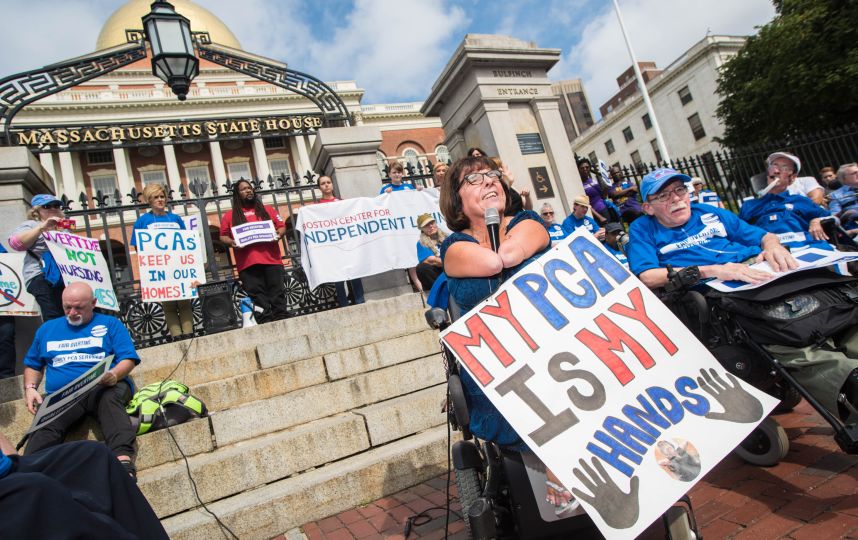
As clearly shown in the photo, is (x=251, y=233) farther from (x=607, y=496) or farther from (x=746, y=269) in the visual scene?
(x=607, y=496)

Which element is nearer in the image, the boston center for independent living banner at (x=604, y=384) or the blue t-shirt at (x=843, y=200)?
the boston center for independent living banner at (x=604, y=384)

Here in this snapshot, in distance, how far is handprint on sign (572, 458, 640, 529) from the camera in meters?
1.60

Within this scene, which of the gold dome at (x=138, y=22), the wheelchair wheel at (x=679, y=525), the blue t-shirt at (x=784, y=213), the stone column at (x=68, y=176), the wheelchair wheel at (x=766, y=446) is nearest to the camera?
the wheelchair wheel at (x=679, y=525)

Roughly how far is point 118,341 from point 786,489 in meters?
4.43

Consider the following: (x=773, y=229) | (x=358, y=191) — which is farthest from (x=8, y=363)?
(x=773, y=229)

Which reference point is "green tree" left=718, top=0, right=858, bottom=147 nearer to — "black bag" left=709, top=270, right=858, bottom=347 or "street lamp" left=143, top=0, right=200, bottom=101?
"black bag" left=709, top=270, right=858, bottom=347

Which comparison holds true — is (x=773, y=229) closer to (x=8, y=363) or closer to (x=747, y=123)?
(x=8, y=363)

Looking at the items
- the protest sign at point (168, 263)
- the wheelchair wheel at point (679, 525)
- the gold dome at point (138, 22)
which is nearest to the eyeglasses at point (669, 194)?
the wheelchair wheel at point (679, 525)

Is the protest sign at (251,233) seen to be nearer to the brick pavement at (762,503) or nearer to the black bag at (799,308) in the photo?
the brick pavement at (762,503)

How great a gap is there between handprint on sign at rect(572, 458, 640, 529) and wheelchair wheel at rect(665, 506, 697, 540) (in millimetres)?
253

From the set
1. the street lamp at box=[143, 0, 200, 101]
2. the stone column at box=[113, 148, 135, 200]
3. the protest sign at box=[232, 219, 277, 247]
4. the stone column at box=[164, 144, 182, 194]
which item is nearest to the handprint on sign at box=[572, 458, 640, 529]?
the protest sign at box=[232, 219, 277, 247]

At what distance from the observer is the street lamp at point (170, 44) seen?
663 cm

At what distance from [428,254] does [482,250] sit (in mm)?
3897

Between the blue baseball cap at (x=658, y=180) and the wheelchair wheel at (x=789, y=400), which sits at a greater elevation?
the blue baseball cap at (x=658, y=180)
